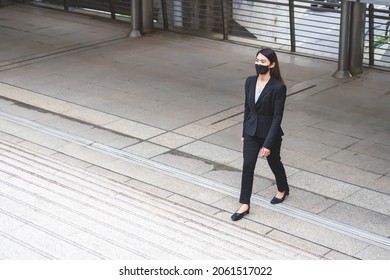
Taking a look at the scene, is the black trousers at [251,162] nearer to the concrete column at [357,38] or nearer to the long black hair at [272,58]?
the long black hair at [272,58]

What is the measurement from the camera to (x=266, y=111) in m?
7.80

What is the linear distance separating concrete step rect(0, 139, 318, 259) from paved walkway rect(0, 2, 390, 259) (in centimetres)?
2

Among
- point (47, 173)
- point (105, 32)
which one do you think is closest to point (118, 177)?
point (47, 173)

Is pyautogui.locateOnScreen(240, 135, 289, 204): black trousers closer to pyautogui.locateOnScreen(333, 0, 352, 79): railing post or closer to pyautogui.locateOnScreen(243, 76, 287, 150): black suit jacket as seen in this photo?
pyautogui.locateOnScreen(243, 76, 287, 150): black suit jacket

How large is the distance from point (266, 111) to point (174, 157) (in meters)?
2.31

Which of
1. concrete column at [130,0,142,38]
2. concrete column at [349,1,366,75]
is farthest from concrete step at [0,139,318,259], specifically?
concrete column at [130,0,142,38]

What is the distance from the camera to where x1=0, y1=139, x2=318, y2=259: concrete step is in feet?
24.1

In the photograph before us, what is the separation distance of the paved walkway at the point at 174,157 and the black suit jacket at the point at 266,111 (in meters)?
0.93

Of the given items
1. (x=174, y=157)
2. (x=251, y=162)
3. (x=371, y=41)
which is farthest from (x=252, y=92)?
(x=371, y=41)

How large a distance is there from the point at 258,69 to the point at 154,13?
34.7 ft

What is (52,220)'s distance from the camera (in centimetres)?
802

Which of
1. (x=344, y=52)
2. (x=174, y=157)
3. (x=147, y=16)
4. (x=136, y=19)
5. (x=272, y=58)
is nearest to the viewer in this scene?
(x=272, y=58)

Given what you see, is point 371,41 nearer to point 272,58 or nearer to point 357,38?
point 357,38

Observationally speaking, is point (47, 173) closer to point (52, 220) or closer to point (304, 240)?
point (52, 220)
